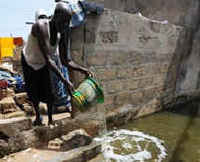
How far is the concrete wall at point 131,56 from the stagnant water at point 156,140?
Answer: 53 cm

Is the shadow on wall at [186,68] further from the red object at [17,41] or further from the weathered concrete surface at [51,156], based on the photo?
the red object at [17,41]

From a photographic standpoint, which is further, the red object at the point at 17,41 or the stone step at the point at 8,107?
the red object at the point at 17,41

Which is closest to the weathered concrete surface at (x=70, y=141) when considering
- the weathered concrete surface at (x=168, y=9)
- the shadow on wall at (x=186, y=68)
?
the shadow on wall at (x=186, y=68)

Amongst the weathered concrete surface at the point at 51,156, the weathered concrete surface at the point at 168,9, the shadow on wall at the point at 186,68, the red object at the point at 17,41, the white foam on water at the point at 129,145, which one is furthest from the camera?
the red object at the point at 17,41

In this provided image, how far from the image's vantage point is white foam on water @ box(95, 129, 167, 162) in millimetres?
3295

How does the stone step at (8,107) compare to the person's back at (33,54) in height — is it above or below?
below

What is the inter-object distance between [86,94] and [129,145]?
1766mm

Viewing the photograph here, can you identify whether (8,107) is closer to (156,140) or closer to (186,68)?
(156,140)

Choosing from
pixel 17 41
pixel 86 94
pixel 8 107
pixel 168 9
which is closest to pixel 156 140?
pixel 86 94

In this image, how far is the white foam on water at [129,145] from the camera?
3295mm

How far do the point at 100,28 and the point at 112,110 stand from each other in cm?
171

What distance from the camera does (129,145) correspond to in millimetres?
3746

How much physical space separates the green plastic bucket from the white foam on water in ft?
3.72

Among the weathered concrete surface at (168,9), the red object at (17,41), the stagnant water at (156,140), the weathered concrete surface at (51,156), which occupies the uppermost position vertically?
the weathered concrete surface at (168,9)
